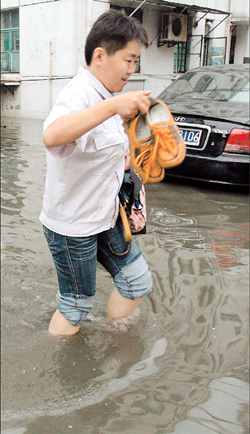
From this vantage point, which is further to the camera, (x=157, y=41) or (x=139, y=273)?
(x=157, y=41)

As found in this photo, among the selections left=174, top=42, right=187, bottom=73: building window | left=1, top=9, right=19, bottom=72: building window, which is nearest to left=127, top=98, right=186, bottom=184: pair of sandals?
left=1, top=9, right=19, bottom=72: building window

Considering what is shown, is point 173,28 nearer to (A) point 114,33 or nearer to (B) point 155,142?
(A) point 114,33

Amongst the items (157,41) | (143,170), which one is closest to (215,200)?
(143,170)

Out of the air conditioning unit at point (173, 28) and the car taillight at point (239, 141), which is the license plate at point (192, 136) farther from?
the air conditioning unit at point (173, 28)

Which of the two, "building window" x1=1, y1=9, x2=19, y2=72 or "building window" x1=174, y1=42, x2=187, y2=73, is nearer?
"building window" x1=1, y1=9, x2=19, y2=72

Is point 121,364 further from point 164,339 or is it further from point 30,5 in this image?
point 30,5

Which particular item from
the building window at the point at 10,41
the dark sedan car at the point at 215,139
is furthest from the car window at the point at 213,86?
the building window at the point at 10,41

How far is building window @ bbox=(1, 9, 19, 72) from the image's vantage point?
46.8 feet

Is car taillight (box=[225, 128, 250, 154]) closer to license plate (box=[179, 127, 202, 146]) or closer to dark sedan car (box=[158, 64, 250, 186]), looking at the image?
dark sedan car (box=[158, 64, 250, 186])

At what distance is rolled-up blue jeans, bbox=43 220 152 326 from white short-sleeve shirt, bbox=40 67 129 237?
71 millimetres

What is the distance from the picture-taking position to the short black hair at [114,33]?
1.95 meters

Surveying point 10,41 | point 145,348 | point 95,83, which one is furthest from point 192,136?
point 10,41

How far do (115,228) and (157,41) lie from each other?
14.7 metres

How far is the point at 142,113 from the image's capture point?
180 centimetres
